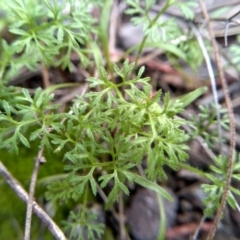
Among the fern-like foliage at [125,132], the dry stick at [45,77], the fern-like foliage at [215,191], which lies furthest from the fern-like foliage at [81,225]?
the dry stick at [45,77]

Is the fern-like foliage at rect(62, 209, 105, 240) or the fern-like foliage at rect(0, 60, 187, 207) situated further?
the fern-like foliage at rect(62, 209, 105, 240)

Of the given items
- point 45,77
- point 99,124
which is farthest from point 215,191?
point 45,77

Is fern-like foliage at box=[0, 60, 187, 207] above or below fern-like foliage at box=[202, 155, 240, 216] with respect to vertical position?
above

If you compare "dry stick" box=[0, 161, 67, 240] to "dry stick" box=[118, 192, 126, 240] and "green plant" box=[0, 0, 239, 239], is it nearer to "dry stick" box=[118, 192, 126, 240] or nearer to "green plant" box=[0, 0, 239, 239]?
"green plant" box=[0, 0, 239, 239]

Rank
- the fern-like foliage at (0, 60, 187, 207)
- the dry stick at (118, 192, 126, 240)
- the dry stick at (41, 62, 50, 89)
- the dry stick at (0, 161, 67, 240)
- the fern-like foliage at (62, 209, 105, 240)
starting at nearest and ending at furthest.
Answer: the fern-like foliage at (0, 60, 187, 207), the dry stick at (0, 161, 67, 240), the fern-like foliage at (62, 209, 105, 240), the dry stick at (118, 192, 126, 240), the dry stick at (41, 62, 50, 89)

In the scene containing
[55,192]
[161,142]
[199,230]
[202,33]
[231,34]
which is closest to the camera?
[161,142]

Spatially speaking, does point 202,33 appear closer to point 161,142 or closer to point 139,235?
point 161,142

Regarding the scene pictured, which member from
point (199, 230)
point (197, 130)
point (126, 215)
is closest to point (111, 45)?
point (197, 130)

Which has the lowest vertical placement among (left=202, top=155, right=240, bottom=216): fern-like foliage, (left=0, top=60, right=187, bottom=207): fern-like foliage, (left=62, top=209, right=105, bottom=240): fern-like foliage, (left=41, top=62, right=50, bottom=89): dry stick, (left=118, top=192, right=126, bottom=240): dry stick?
(left=118, top=192, right=126, bottom=240): dry stick

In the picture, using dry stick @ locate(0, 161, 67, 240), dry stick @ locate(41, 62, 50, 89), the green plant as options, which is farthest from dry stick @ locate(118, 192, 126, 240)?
Answer: dry stick @ locate(41, 62, 50, 89)

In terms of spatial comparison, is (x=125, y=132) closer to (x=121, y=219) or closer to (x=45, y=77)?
(x=121, y=219)

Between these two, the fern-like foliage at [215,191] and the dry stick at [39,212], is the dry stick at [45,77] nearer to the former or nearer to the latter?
the dry stick at [39,212]
